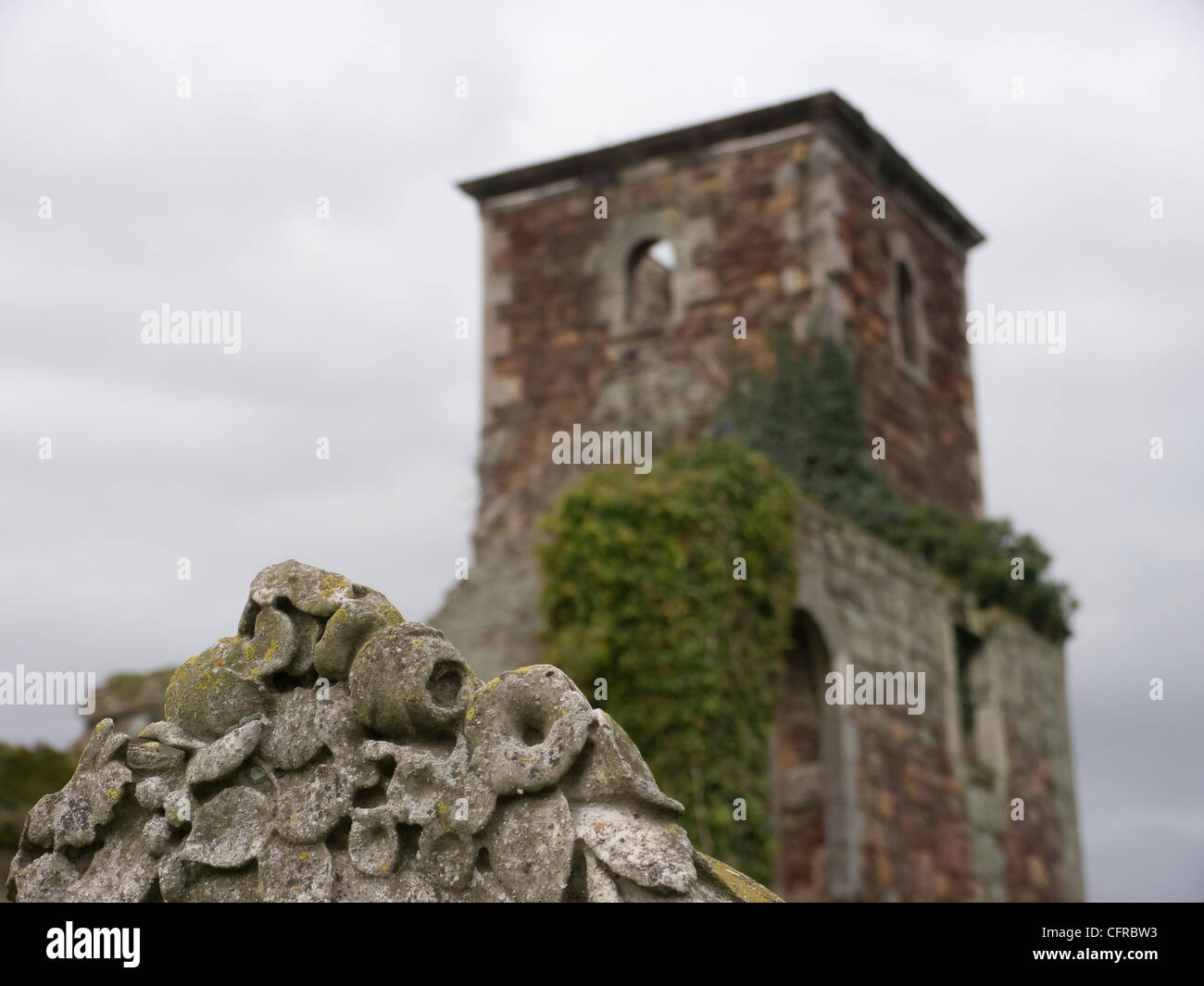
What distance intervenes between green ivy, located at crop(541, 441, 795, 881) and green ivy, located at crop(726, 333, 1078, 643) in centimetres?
288

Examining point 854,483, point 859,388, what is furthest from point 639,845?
point 859,388

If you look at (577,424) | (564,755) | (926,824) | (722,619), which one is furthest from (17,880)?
(577,424)

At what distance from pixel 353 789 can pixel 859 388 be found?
1088 cm

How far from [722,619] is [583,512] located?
3.20 ft

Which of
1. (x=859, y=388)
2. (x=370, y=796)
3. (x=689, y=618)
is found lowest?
(x=370, y=796)

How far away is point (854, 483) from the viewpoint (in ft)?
40.6

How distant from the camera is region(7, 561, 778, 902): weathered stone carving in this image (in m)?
2.23

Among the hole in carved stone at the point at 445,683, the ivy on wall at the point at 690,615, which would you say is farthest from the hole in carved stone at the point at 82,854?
the ivy on wall at the point at 690,615

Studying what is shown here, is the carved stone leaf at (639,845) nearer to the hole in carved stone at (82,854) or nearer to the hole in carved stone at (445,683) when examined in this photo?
the hole in carved stone at (445,683)

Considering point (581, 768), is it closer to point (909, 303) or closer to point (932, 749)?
point (932, 749)

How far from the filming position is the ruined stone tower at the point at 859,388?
9641mm

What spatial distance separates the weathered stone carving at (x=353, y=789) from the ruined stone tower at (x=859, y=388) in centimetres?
676

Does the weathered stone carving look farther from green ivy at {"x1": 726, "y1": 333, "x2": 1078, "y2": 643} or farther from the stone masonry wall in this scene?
green ivy at {"x1": 726, "y1": 333, "x2": 1078, "y2": 643}

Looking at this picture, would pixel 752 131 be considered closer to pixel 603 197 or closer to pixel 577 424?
pixel 603 197
